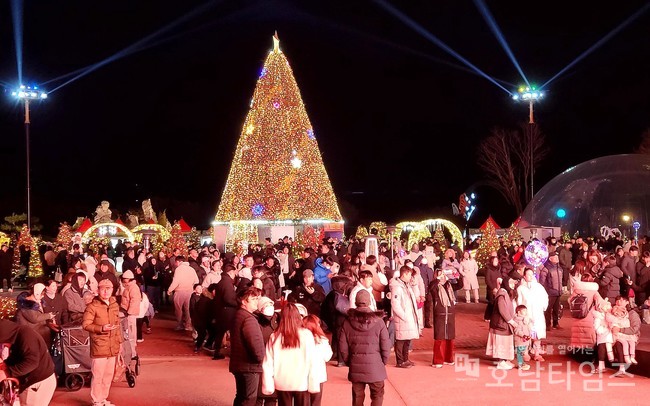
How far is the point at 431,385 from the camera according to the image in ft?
33.0

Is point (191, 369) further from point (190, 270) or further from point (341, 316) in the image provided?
point (190, 270)

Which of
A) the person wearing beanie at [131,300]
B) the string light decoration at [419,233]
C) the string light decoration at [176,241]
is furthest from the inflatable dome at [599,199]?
the person wearing beanie at [131,300]

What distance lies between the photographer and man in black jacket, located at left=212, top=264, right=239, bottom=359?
1222 cm

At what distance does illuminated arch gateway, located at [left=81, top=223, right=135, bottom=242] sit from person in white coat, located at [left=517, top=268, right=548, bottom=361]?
20.2 metres

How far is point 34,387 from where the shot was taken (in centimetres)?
665

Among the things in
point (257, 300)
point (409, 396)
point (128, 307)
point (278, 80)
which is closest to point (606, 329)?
point (409, 396)

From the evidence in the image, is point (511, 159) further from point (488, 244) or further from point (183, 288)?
point (183, 288)

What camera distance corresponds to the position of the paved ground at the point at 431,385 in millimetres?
9258

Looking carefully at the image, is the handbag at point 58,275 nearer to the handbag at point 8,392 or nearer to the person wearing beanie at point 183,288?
the person wearing beanie at point 183,288

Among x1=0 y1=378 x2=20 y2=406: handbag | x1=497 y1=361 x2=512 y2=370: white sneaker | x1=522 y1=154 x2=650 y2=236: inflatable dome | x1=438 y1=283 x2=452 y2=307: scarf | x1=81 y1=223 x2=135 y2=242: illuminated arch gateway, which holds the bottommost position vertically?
x1=497 y1=361 x2=512 y2=370: white sneaker


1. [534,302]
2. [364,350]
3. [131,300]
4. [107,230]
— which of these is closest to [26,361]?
[364,350]

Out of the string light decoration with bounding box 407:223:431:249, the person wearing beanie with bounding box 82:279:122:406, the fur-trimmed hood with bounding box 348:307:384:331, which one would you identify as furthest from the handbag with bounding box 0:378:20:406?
the string light decoration with bounding box 407:223:431:249

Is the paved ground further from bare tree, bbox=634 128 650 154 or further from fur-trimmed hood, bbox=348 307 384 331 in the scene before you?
bare tree, bbox=634 128 650 154

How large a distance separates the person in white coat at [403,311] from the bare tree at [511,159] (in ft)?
150
